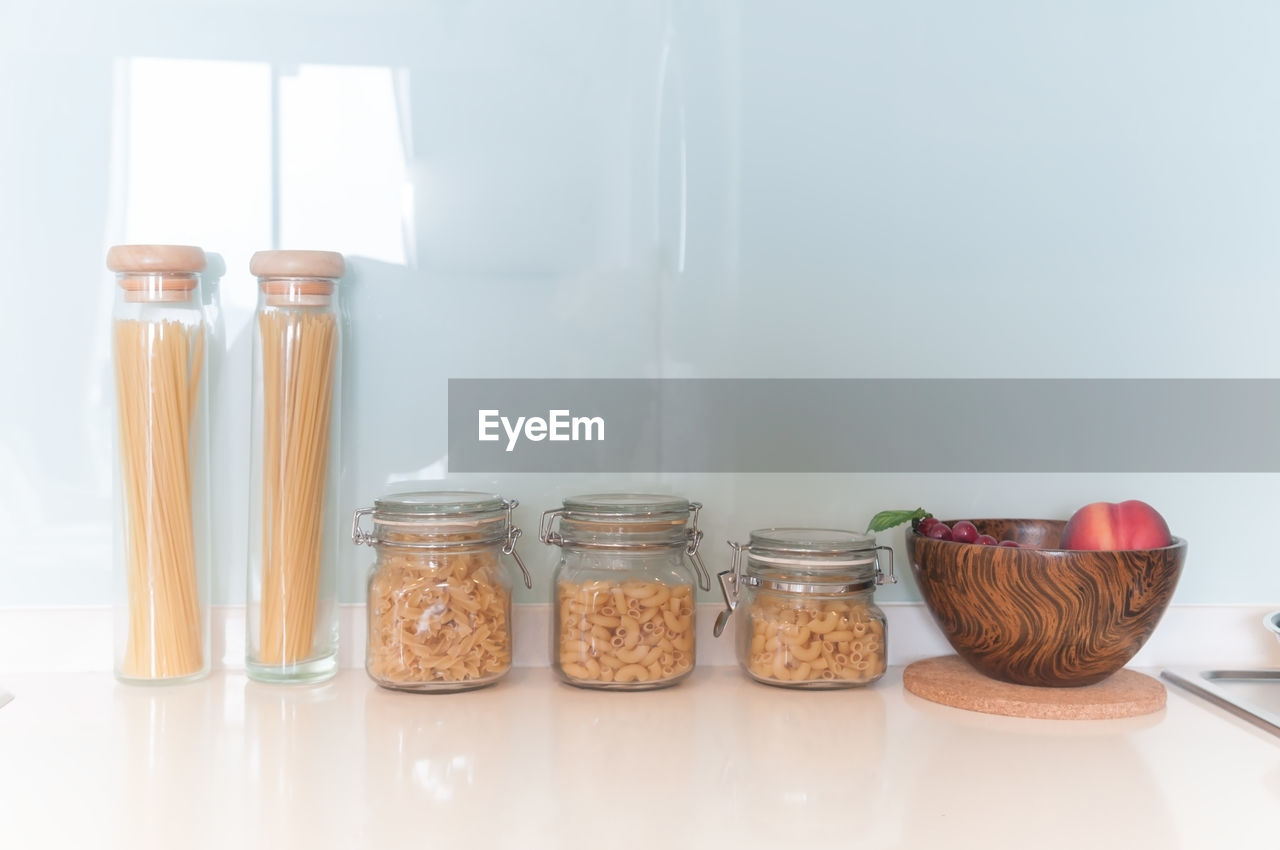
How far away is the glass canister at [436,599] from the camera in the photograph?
1.11m

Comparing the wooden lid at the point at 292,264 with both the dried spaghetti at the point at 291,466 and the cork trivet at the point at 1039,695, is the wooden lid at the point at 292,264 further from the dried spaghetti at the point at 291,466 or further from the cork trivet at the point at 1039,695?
the cork trivet at the point at 1039,695

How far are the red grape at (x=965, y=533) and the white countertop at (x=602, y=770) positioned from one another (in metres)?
0.17

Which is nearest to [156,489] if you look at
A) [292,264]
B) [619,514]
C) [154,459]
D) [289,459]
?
[154,459]

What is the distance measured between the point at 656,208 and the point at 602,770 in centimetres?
63

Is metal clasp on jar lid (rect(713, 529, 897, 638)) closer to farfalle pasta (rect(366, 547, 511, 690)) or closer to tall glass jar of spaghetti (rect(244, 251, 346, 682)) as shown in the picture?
farfalle pasta (rect(366, 547, 511, 690))

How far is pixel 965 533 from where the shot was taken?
1.17 metres

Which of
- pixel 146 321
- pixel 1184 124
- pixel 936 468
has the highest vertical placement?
pixel 1184 124

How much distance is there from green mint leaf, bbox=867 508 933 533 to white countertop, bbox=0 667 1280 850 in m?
0.17

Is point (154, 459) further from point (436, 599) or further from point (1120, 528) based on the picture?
point (1120, 528)

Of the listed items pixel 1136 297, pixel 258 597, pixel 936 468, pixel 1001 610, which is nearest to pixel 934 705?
pixel 1001 610

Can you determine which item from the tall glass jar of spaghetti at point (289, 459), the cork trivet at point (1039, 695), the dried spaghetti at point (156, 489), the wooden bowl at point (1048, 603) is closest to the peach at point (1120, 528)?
the wooden bowl at point (1048, 603)

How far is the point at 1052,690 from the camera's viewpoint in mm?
1133

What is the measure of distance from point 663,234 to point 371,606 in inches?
20.2

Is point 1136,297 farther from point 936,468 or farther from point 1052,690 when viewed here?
point 1052,690
